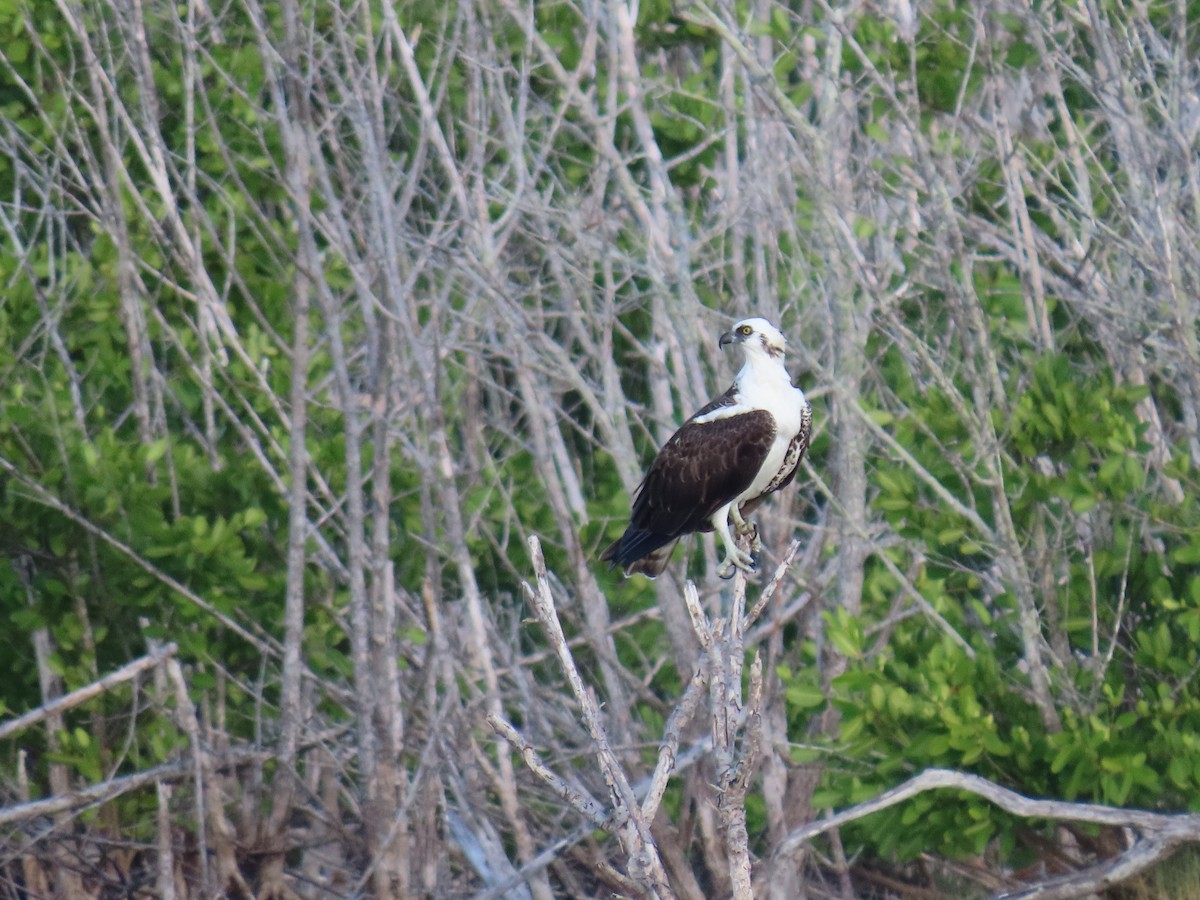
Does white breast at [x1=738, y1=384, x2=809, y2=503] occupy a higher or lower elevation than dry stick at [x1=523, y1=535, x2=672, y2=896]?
lower

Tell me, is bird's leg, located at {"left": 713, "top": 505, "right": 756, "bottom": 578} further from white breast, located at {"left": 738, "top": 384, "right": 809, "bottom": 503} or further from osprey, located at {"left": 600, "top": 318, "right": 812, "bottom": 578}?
white breast, located at {"left": 738, "top": 384, "right": 809, "bottom": 503}

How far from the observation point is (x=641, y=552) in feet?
20.5

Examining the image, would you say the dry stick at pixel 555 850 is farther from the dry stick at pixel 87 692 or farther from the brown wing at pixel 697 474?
the dry stick at pixel 87 692

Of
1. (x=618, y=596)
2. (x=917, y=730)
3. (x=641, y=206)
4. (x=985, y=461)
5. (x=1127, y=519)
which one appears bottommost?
(x=618, y=596)

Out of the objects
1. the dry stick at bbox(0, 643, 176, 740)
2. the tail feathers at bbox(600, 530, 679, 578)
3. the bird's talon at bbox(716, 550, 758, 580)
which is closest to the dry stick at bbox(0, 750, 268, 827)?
the dry stick at bbox(0, 643, 176, 740)

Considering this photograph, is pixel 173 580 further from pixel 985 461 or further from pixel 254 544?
pixel 985 461

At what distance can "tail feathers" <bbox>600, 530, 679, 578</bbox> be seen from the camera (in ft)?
20.3

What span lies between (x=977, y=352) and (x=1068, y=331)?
0.63m

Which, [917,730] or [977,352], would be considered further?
[977,352]

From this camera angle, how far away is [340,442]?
7.46 m

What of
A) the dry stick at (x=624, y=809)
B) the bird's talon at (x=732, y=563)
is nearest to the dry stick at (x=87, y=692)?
the bird's talon at (x=732, y=563)

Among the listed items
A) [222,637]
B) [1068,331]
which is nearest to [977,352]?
[1068,331]

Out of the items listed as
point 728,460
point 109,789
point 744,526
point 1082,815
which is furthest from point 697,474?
point 109,789

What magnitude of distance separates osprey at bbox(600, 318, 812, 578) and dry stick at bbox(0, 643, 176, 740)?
198cm
